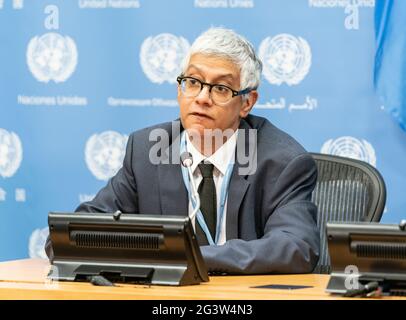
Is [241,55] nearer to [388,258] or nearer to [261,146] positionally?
[261,146]

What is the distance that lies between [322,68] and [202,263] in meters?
1.83

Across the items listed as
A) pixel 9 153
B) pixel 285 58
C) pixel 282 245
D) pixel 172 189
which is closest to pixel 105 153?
pixel 9 153

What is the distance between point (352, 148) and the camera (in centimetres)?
392

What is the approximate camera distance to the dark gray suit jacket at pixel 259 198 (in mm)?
2598

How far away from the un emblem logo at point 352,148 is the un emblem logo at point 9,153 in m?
1.52

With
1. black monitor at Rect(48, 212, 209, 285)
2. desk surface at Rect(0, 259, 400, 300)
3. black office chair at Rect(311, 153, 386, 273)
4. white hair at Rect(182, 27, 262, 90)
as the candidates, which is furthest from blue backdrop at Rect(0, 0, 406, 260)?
black monitor at Rect(48, 212, 209, 285)

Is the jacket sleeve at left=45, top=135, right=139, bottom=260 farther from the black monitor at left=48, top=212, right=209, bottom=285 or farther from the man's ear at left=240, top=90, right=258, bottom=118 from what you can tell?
the black monitor at left=48, top=212, right=209, bottom=285

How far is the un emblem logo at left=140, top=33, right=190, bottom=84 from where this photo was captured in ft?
13.7

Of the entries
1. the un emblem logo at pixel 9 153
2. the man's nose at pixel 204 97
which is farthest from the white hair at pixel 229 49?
the un emblem logo at pixel 9 153

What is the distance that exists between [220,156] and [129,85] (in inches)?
50.1

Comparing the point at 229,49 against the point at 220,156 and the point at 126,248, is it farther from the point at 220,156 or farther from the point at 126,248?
the point at 126,248

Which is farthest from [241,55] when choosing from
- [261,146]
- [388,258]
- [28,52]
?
[28,52]

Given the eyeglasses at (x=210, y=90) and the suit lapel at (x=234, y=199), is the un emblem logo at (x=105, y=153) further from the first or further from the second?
the suit lapel at (x=234, y=199)
